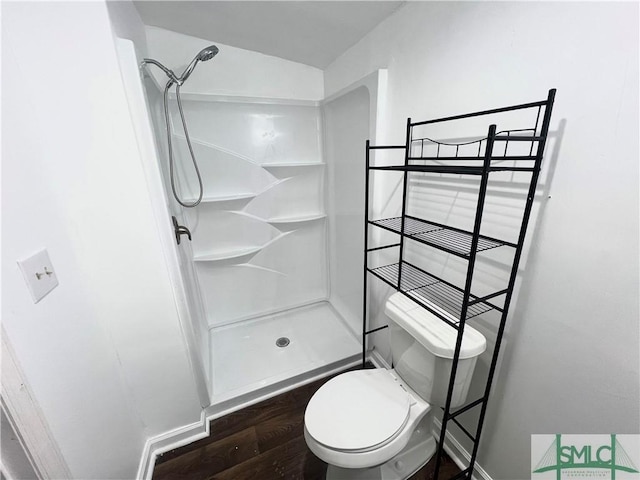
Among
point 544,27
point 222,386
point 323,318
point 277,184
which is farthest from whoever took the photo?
point 323,318

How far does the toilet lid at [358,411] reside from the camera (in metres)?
1.00

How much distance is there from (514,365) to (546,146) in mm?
757

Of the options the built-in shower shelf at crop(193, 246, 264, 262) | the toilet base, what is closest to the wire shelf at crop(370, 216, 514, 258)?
the toilet base

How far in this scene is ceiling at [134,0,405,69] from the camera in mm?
1271

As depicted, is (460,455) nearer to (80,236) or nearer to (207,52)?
(80,236)

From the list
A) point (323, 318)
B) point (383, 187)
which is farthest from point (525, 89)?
point (323, 318)

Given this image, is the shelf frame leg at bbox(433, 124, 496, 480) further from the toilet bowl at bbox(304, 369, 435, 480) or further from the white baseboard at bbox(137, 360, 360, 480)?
the white baseboard at bbox(137, 360, 360, 480)

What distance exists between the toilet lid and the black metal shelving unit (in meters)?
0.19

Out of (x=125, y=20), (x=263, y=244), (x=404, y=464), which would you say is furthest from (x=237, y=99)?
(x=404, y=464)

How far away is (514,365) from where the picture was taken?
101 cm

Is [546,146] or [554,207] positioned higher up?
[546,146]

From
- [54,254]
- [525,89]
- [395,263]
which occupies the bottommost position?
[395,263]

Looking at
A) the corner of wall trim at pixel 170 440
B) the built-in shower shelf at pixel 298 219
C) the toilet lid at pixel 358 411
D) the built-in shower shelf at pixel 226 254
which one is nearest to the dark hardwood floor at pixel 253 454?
the corner of wall trim at pixel 170 440

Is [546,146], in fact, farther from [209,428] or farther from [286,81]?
[209,428]
